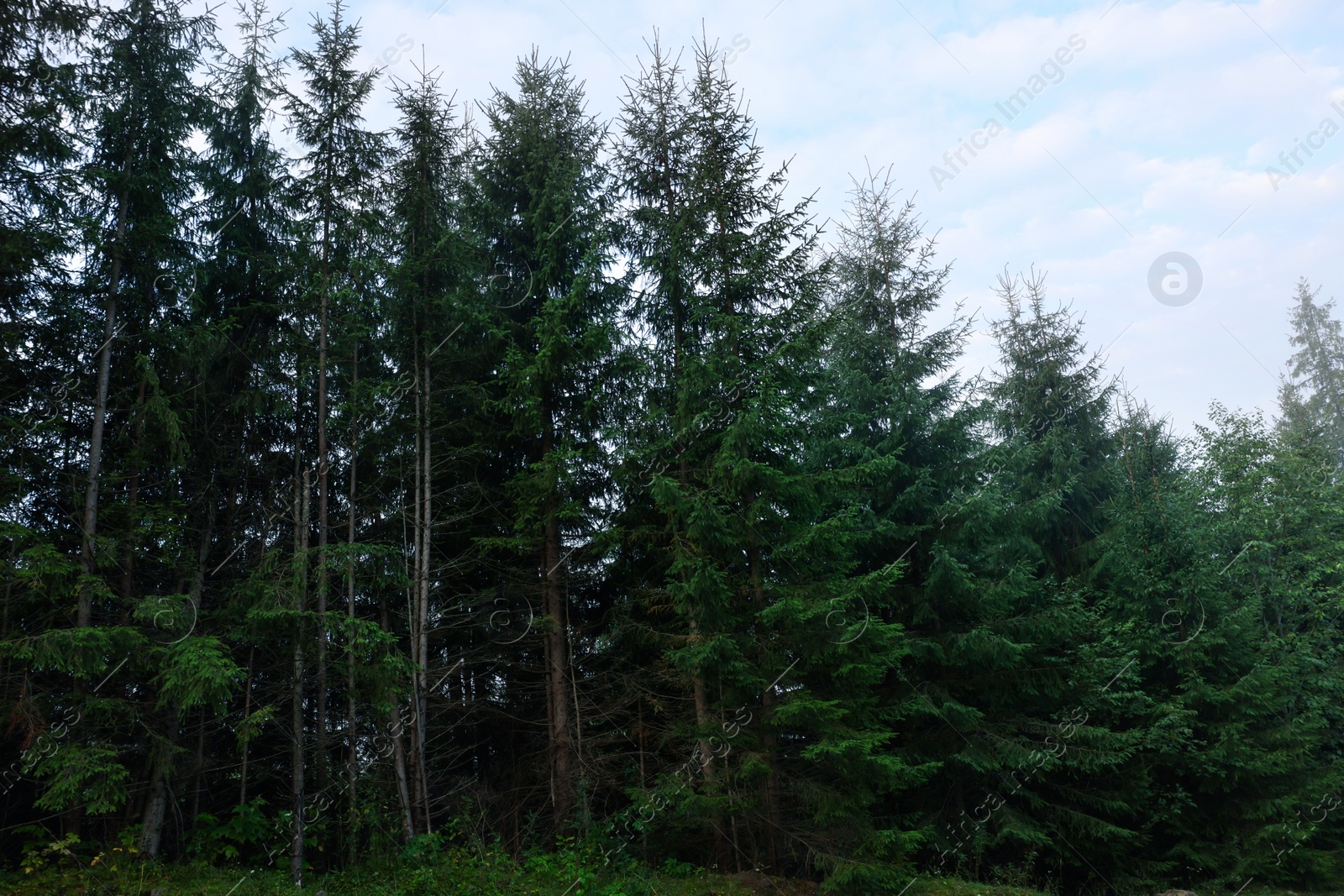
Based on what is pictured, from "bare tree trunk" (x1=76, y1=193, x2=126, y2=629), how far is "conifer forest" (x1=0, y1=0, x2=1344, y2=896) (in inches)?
3.3

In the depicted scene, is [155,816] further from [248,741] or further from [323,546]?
[323,546]

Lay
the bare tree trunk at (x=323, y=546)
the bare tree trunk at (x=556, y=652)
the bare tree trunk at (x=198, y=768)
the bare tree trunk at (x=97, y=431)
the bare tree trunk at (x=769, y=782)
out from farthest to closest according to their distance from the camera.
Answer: the bare tree trunk at (x=556, y=652) → the bare tree trunk at (x=198, y=768) → the bare tree trunk at (x=323, y=546) → the bare tree trunk at (x=769, y=782) → the bare tree trunk at (x=97, y=431)

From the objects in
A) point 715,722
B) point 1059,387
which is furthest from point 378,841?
point 1059,387

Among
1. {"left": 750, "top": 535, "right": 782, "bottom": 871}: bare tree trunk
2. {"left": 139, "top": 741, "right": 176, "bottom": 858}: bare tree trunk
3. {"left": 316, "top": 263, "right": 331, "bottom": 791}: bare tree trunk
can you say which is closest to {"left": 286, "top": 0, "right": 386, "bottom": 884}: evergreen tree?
{"left": 316, "top": 263, "right": 331, "bottom": 791}: bare tree trunk

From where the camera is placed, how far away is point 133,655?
396 inches

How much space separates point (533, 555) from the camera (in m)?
15.1

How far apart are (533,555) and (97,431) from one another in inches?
289

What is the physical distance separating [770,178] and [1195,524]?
44.0 ft

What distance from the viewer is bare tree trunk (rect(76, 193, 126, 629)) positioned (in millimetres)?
10156

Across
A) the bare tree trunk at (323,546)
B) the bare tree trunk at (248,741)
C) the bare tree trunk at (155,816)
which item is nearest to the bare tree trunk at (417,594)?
the bare tree trunk at (323,546)

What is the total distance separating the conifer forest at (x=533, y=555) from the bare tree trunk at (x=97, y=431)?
0.08 m

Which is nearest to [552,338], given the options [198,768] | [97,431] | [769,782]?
[97,431]

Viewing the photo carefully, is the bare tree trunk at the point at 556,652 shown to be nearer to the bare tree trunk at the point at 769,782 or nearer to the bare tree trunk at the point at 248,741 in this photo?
the bare tree trunk at the point at 769,782

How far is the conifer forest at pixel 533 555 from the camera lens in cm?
1085
